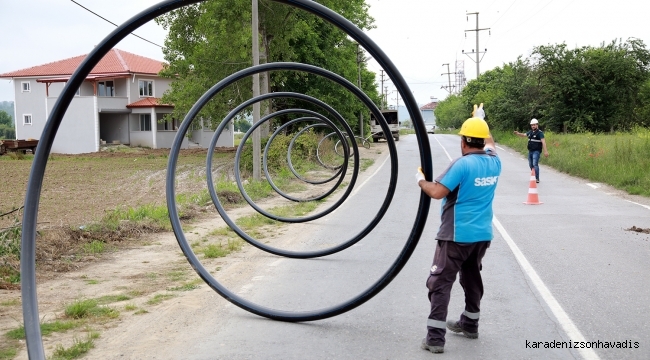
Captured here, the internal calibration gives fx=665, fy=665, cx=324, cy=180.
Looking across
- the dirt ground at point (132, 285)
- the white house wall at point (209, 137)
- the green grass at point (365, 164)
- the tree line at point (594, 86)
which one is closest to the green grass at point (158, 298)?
the dirt ground at point (132, 285)

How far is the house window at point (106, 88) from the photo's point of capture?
52688 mm

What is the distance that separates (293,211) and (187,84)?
21574mm

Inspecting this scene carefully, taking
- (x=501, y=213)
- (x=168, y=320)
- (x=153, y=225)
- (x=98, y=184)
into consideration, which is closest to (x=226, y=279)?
(x=168, y=320)

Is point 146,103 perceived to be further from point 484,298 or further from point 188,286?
point 484,298

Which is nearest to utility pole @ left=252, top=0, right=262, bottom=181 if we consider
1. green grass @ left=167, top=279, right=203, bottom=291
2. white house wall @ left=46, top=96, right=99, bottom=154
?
green grass @ left=167, top=279, right=203, bottom=291

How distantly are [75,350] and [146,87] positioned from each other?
5204 cm

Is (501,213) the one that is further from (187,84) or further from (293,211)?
(187,84)

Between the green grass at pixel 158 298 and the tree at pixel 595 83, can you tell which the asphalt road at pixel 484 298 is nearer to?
the green grass at pixel 158 298

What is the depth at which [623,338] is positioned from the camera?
5.30 metres

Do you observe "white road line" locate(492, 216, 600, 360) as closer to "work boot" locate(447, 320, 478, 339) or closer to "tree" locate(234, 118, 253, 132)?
"work boot" locate(447, 320, 478, 339)

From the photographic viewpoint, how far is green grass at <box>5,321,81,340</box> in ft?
17.7

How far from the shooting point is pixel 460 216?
5.10 meters

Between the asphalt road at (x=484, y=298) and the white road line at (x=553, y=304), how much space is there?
0.03 ft

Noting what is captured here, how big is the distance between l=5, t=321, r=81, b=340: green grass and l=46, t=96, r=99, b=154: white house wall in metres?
45.8
